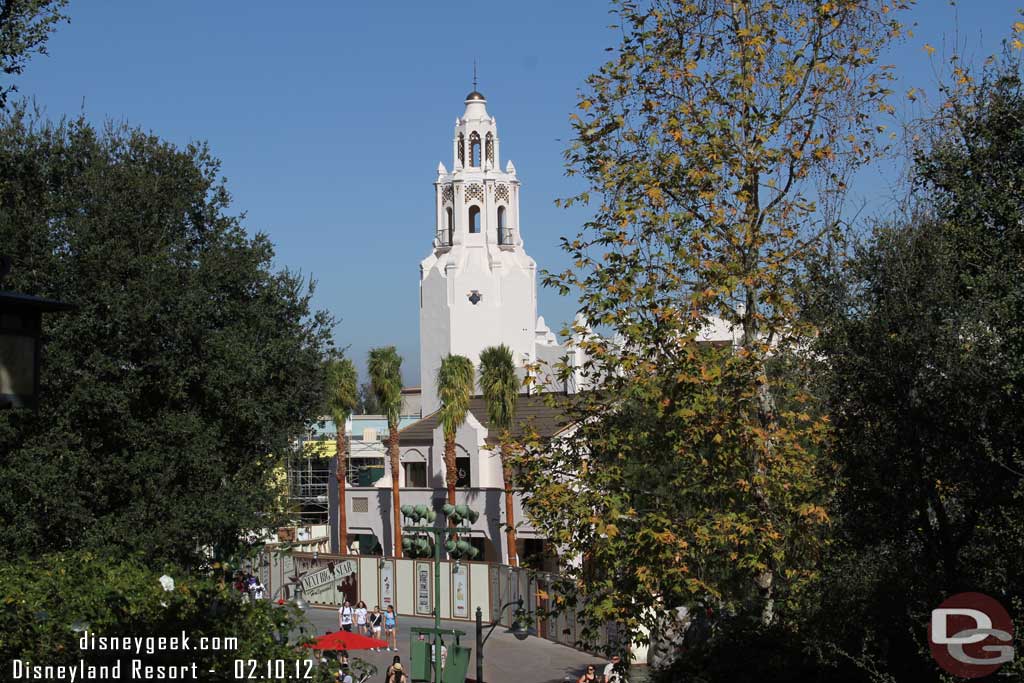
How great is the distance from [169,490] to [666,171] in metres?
11.2

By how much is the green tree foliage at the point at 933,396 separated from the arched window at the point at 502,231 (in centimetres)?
6604

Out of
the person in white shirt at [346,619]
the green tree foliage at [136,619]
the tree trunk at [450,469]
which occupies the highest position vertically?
the tree trunk at [450,469]

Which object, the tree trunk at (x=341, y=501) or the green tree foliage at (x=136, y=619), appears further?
the tree trunk at (x=341, y=501)

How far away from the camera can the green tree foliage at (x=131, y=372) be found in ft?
65.1

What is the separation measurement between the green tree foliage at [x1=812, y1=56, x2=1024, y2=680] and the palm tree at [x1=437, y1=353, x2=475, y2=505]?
3664cm

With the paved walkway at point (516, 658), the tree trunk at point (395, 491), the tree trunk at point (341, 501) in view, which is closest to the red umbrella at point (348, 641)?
the paved walkway at point (516, 658)

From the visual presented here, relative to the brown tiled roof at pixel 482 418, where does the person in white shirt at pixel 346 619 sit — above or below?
below

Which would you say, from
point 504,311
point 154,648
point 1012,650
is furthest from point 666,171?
point 504,311

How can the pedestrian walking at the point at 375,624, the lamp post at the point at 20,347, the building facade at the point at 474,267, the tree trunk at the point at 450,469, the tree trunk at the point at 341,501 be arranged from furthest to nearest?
the building facade at the point at 474,267 → the tree trunk at the point at 341,501 → the tree trunk at the point at 450,469 → the pedestrian walking at the point at 375,624 → the lamp post at the point at 20,347

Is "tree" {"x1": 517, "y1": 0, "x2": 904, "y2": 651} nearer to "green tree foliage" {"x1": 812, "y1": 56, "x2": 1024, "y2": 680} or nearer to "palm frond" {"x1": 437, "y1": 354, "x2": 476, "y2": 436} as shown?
"green tree foliage" {"x1": 812, "y1": 56, "x2": 1024, "y2": 680}

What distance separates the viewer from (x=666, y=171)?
45.9 feet

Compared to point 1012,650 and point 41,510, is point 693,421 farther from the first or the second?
point 41,510

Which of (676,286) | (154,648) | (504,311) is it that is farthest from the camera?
(504,311)

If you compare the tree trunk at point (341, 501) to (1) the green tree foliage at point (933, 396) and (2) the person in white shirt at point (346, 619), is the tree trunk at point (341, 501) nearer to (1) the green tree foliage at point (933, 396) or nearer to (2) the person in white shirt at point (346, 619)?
(2) the person in white shirt at point (346, 619)
